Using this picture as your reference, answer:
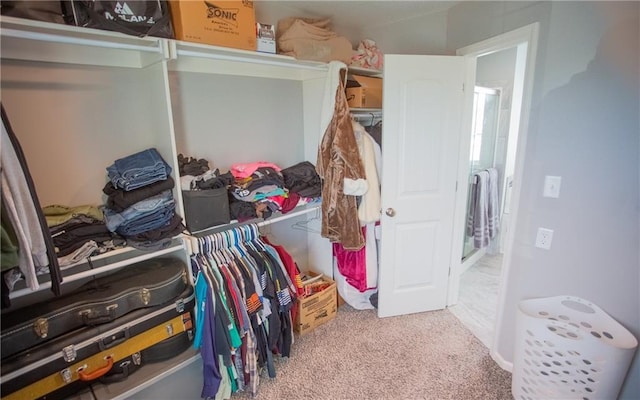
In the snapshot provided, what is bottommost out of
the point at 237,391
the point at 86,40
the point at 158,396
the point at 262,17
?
the point at 237,391

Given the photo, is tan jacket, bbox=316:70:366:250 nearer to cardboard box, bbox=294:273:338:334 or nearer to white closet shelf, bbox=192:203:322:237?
white closet shelf, bbox=192:203:322:237

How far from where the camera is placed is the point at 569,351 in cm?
137

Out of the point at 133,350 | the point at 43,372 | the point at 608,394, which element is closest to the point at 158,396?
the point at 133,350

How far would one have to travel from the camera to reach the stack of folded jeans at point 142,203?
1.39m

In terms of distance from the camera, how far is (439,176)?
229cm

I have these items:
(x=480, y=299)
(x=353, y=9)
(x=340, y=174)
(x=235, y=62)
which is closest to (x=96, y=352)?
(x=340, y=174)

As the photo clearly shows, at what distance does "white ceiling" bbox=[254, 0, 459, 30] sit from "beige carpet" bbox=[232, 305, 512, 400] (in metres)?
2.33

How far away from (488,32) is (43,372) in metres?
2.90

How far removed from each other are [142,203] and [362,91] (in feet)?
5.39

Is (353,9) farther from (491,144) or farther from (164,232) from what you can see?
(491,144)

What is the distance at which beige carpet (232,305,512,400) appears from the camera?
1.81 m

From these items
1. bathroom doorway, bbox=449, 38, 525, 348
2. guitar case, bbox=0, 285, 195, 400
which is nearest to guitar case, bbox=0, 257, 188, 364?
guitar case, bbox=0, 285, 195, 400

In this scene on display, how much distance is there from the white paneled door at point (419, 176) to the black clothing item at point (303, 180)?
0.50 m

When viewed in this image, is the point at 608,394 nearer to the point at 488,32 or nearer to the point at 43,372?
the point at 488,32
